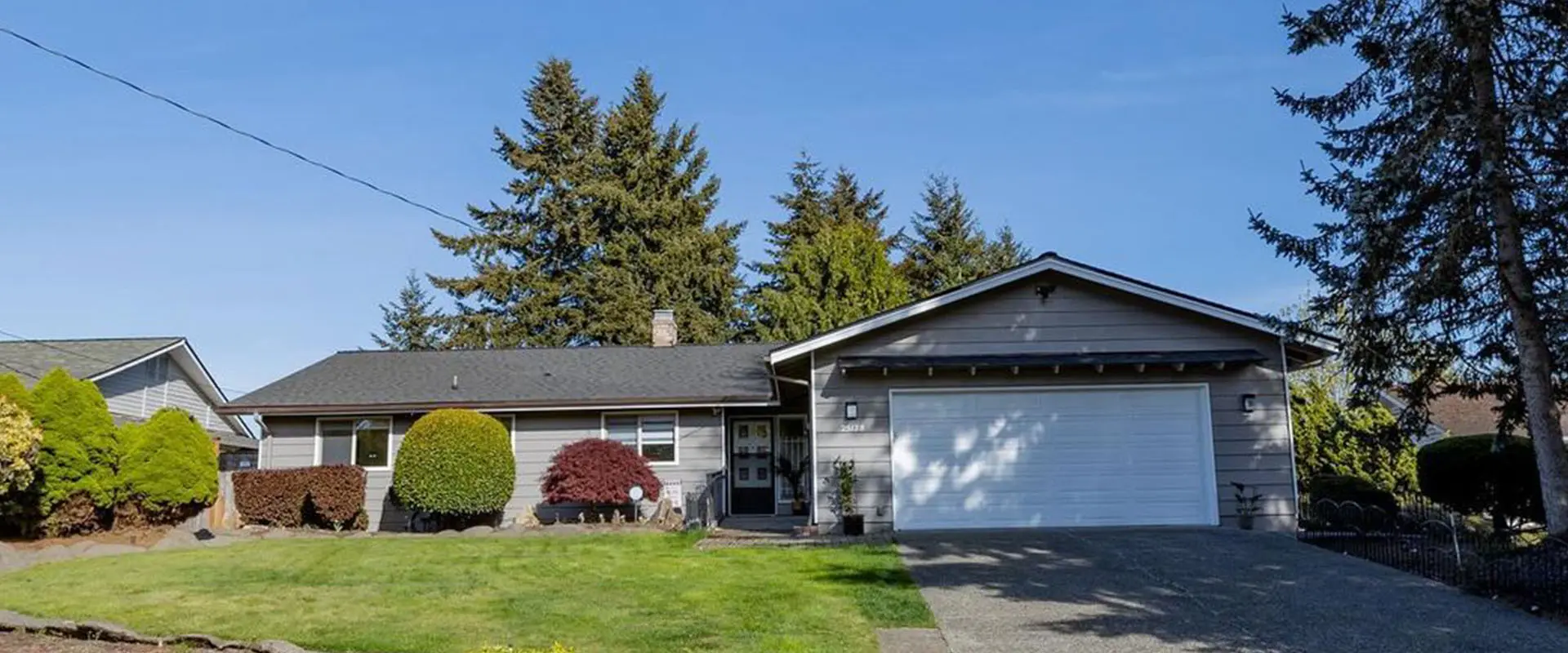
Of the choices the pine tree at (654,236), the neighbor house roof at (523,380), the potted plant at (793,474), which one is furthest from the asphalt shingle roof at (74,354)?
the potted plant at (793,474)

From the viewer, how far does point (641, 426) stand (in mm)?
16906

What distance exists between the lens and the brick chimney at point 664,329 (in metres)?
22.1

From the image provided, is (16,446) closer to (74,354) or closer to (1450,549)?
(74,354)

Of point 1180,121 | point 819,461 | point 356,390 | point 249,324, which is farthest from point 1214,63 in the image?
point 249,324

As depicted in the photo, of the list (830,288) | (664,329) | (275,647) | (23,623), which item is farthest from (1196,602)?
(830,288)

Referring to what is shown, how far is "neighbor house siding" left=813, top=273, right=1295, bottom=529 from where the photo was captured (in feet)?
43.5

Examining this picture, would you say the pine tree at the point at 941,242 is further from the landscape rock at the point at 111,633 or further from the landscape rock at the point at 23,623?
the landscape rock at the point at 111,633

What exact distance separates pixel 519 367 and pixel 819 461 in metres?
7.93

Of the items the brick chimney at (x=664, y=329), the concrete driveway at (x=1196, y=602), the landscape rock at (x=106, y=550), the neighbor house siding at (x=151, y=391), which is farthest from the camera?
the neighbor house siding at (x=151, y=391)

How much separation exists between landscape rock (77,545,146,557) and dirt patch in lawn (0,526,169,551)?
24 cm

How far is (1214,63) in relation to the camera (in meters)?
14.2

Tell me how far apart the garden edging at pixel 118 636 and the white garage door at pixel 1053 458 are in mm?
8341

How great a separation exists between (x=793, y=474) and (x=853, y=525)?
4.36 meters

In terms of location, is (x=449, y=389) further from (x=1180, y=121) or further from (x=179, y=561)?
(x=1180, y=121)
